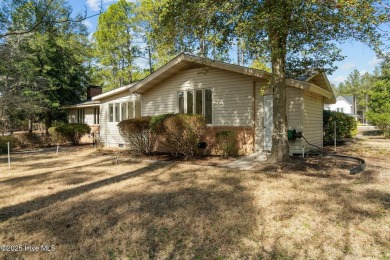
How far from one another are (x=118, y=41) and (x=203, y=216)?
2994 cm

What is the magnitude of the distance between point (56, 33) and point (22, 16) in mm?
786

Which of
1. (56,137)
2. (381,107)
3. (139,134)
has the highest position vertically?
(381,107)

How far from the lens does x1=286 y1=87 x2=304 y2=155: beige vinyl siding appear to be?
9438 mm

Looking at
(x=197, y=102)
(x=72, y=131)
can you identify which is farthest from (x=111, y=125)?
(x=197, y=102)

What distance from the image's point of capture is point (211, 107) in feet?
36.9

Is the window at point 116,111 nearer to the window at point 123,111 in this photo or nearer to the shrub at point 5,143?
the window at point 123,111

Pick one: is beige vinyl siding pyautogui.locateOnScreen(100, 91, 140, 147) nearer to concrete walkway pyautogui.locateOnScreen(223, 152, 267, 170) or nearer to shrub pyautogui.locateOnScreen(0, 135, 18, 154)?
shrub pyautogui.locateOnScreen(0, 135, 18, 154)

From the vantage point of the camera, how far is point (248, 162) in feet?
28.1

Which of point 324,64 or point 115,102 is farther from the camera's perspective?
point 115,102

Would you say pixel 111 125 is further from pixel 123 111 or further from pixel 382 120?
pixel 382 120

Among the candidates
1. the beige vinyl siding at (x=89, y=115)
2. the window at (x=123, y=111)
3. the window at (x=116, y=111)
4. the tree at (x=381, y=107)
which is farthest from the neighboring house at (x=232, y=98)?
the tree at (x=381, y=107)

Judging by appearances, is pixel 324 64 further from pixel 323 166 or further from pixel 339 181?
pixel 339 181

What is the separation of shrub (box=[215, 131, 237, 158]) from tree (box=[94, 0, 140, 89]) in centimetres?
2324

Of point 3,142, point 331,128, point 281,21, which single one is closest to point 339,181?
point 281,21
